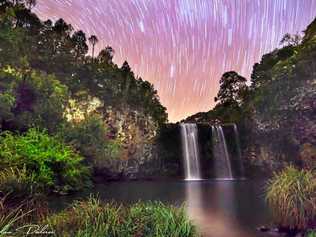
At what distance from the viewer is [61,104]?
40.2 m

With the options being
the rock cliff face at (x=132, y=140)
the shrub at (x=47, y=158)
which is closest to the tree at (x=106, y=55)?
the rock cliff face at (x=132, y=140)

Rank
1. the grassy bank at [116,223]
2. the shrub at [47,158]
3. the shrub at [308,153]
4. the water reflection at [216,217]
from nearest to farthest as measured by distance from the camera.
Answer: the grassy bank at [116,223] → the water reflection at [216,217] → the shrub at [47,158] → the shrub at [308,153]

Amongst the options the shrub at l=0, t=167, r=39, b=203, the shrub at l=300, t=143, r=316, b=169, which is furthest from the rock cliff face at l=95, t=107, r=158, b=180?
the shrub at l=0, t=167, r=39, b=203

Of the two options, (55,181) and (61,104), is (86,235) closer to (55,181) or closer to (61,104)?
(55,181)

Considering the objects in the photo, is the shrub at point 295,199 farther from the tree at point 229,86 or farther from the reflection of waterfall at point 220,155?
the tree at point 229,86

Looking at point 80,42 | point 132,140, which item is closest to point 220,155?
point 132,140

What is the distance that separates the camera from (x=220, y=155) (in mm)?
52281

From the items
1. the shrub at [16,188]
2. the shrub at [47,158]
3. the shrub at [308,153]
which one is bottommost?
the shrub at [16,188]

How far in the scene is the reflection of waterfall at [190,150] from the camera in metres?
50.1

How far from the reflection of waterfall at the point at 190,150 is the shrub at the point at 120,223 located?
4078 centimetres

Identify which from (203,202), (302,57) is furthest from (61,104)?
(302,57)

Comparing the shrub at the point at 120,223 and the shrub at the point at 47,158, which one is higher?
the shrub at the point at 47,158

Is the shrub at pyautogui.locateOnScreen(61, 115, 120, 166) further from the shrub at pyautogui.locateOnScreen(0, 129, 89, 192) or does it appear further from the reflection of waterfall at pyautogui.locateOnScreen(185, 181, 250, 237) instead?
the reflection of waterfall at pyautogui.locateOnScreen(185, 181, 250, 237)

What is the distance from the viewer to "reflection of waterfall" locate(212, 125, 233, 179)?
51447mm
